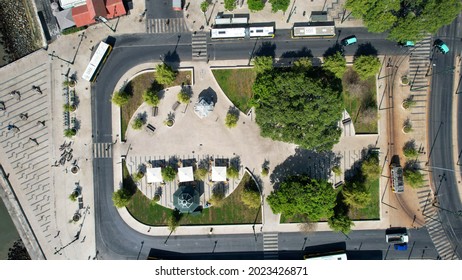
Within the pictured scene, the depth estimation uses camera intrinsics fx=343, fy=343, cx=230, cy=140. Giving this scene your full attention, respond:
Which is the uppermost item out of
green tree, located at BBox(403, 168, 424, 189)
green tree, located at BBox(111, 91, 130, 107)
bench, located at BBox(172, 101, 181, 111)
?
green tree, located at BBox(111, 91, 130, 107)

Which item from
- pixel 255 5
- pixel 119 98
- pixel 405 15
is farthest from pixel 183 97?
pixel 405 15

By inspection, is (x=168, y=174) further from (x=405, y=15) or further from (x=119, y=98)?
(x=405, y=15)

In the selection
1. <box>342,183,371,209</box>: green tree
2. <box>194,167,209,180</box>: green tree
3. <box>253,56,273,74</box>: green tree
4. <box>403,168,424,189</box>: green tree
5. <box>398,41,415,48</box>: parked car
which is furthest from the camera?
<box>398,41,415,48</box>: parked car

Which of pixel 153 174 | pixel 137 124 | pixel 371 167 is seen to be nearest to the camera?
pixel 371 167

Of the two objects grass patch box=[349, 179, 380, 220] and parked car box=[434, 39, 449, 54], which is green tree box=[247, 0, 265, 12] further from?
grass patch box=[349, 179, 380, 220]

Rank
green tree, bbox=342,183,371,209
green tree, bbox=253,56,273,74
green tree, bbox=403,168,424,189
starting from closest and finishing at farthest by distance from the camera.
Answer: green tree, bbox=342,183,371,209
green tree, bbox=253,56,273,74
green tree, bbox=403,168,424,189

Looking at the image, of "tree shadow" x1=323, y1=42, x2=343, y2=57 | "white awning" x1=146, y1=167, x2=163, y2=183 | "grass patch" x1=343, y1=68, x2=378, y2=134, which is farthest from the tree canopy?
"white awning" x1=146, y1=167, x2=163, y2=183

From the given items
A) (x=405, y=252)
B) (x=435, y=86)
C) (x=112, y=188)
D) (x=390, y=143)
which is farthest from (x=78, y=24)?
(x=405, y=252)
